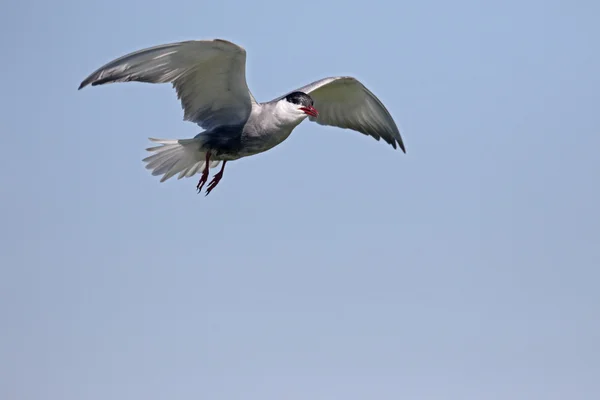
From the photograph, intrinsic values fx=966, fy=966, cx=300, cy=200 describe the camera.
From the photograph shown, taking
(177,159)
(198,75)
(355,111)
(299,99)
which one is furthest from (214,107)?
(355,111)

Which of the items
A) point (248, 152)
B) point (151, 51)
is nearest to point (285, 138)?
point (248, 152)

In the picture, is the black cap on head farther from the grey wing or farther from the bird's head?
the grey wing

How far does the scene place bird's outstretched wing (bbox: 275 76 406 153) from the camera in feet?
41.4

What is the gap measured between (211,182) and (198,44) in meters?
1.81

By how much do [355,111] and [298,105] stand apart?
2.42 meters

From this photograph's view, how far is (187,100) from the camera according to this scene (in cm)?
1113

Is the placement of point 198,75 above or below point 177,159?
above

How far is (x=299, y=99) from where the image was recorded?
10.7 meters

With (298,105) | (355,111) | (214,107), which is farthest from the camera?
(355,111)

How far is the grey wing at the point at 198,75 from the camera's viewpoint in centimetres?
965

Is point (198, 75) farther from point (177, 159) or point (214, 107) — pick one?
point (177, 159)

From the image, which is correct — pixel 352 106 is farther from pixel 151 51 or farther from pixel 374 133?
pixel 151 51

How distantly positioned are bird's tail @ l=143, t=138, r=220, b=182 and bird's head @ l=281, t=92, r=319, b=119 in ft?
3.76

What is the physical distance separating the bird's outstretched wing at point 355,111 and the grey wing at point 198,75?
5.78 ft
